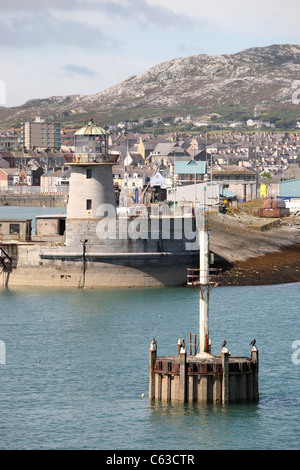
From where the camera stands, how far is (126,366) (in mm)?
39562

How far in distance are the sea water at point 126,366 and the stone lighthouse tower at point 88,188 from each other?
153 inches

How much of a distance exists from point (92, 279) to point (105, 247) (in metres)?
2.17

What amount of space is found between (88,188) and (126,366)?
2215 centimetres

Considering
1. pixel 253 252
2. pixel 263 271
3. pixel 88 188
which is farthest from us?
pixel 253 252

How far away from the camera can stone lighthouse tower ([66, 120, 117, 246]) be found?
5916 centimetres

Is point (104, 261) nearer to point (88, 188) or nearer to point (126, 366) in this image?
point (88, 188)

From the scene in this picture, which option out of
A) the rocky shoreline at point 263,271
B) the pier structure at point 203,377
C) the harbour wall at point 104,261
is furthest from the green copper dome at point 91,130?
the pier structure at point 203,377

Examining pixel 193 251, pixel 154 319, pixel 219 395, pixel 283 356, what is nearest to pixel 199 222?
pixel 193 251

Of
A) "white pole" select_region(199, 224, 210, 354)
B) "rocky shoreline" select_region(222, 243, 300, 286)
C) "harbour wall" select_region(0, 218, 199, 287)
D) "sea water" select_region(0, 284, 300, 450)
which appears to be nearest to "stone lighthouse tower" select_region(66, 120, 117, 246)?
"harbour wall" select_region(0, 218, 199, 287)

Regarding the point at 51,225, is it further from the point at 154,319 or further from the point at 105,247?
the point at 154,319

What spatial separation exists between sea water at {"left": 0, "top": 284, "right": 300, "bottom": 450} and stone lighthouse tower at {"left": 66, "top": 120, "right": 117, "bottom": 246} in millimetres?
3879

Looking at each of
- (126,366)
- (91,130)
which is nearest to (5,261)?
(91,130)

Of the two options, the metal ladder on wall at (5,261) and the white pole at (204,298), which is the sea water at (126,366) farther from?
the white pole at (204,298)

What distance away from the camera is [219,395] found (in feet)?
104
